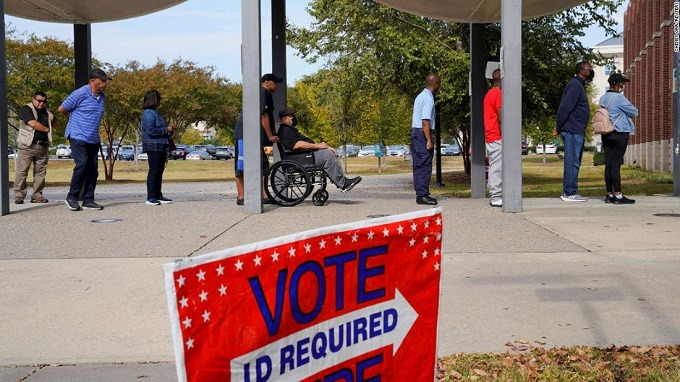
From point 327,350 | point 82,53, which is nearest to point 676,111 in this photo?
point 82,53

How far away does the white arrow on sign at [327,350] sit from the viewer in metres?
2.23

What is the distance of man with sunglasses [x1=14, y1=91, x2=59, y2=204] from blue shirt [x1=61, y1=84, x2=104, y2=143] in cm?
164

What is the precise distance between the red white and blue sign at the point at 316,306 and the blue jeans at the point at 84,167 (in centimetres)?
1066

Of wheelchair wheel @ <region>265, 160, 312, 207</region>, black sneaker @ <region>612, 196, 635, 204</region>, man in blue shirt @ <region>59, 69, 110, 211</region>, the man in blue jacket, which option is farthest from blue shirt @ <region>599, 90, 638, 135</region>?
man in blue shirt @ <region>59, 69, 110, 211</region>

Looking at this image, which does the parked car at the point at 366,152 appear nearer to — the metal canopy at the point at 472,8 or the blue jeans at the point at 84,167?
the metal canopy at the point at 472,8

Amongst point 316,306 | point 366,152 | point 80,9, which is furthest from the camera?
point 366,152

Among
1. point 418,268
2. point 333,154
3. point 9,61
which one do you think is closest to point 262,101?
point 333,154

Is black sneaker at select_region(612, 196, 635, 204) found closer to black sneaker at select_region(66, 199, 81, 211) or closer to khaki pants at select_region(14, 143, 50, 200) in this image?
black sneaker at select_region(66, 199, 81, 211)

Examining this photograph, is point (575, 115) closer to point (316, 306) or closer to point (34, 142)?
point (34, 142)

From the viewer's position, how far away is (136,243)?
9.56 meters

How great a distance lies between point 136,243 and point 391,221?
736 cm

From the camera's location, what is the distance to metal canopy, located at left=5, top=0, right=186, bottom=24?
49.9ft

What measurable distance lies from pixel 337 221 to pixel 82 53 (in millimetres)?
6876

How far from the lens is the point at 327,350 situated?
7.93ft
